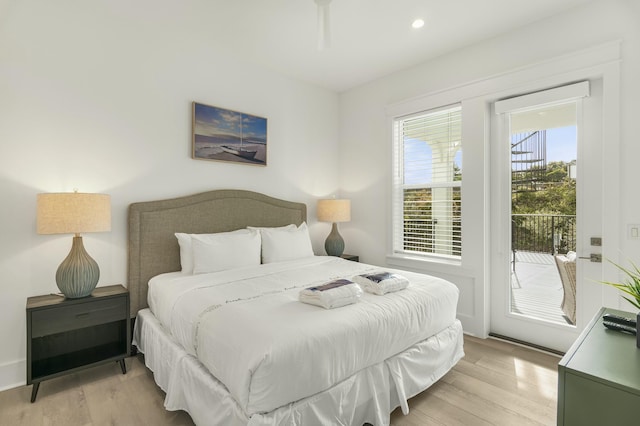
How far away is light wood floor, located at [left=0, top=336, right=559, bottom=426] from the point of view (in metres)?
1.93

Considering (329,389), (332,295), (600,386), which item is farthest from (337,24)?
(600,386)

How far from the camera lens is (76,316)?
7.41 ft

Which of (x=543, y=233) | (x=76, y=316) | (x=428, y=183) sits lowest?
(x=76, y=316)

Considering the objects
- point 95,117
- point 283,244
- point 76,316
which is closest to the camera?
point 76,316

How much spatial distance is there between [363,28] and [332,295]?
7.88 feet

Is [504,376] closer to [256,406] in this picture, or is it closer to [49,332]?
[256,406]

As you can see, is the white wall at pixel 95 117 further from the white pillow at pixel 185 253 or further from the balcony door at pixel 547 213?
the balcony door at pixel 547 213

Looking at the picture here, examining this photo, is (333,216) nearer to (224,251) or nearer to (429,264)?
(429,264)

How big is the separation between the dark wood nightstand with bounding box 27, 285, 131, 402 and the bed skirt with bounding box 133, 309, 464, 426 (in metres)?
0.27

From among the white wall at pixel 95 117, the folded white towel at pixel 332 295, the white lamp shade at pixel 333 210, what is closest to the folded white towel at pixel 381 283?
the folded white towel at pixel 332 295

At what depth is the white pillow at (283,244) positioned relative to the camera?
3225 mm

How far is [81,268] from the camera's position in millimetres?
2307

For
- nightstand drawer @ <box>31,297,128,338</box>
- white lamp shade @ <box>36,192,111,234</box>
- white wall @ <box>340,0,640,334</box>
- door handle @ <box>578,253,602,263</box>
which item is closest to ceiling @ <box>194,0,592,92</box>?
white wall @ <box>340,0,640,334</box>

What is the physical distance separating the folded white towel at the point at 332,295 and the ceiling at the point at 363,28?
7.18ft
